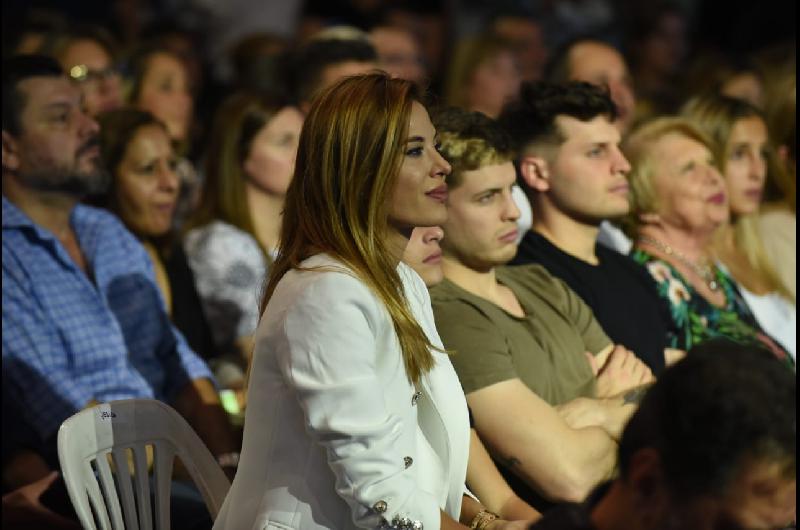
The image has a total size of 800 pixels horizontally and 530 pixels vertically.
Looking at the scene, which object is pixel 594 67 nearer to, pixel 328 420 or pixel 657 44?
pixel 657 44

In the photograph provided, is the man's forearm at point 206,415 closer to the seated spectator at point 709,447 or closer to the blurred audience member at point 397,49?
the seated spectator at point 709,447

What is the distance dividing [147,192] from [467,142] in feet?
5.14

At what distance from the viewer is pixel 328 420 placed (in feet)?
7.33

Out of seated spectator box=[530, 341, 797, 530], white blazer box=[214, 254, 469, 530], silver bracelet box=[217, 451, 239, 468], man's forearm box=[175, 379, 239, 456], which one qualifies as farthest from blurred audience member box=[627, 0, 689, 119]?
seated spectator box=[530, 341, 797, 530]

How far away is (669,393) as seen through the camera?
1755 mm

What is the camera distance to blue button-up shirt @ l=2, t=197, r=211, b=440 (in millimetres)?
3533

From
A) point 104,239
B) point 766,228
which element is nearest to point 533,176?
point 104,239

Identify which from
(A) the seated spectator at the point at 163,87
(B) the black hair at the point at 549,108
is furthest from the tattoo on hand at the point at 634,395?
(A) the seated spectator at the point at 163,87

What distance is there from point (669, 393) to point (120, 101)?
13.4 feet

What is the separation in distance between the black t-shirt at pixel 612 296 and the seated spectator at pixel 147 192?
49.0 inches

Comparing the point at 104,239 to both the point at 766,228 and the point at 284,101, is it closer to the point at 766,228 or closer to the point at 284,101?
the point at 284,101

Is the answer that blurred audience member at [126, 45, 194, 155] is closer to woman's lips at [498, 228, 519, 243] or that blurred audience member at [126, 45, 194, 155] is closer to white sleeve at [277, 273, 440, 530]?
woman's lips at [498, 228, 519, 243]

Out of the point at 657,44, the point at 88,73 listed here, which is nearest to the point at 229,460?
the point at 88,73

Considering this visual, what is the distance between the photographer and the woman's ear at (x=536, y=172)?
3.78 metres
